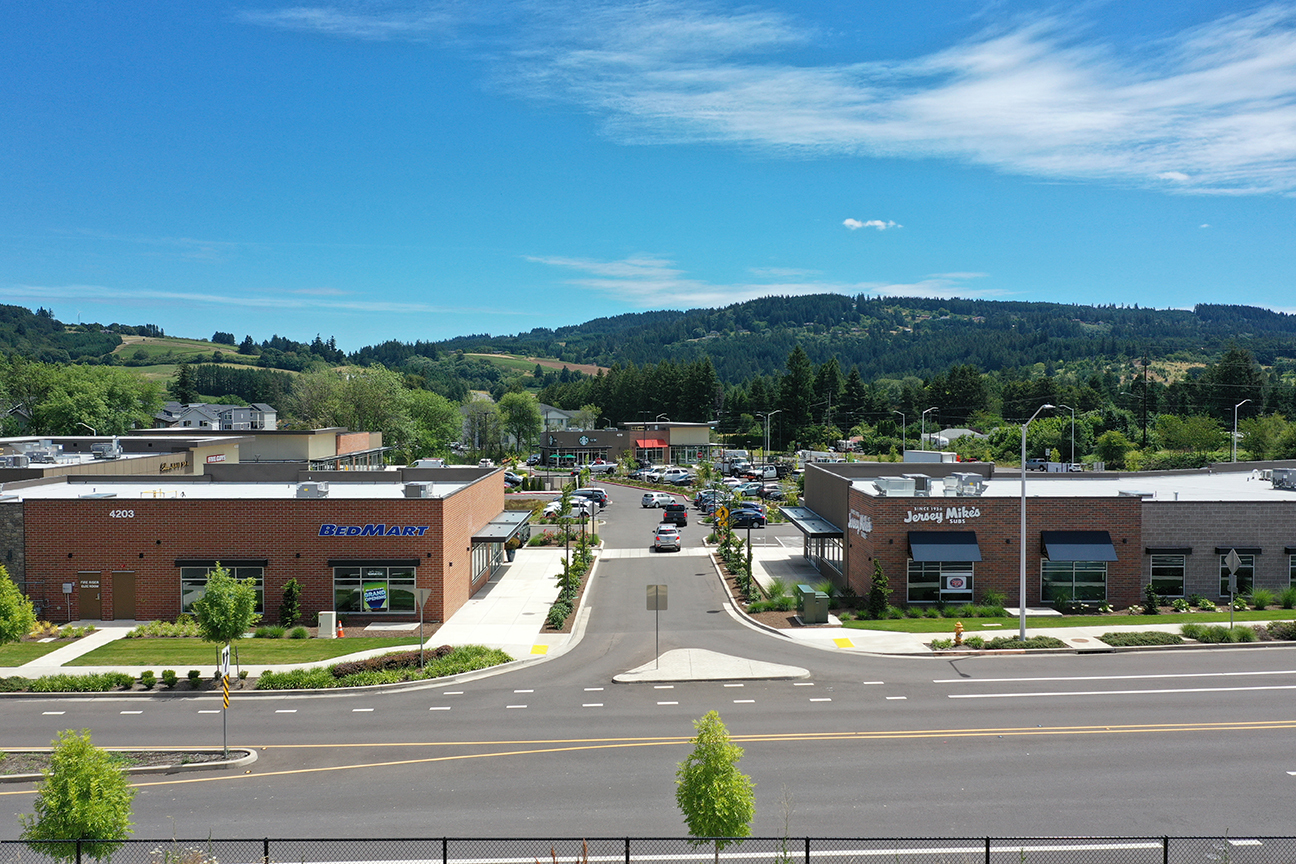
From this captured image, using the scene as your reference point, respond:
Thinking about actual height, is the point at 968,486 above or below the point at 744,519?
above

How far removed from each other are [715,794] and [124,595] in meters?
29.1

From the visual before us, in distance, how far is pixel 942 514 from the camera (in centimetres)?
3362

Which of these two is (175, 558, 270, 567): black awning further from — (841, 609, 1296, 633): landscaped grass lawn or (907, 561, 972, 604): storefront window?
(907, 561, 972, 604): storefront window

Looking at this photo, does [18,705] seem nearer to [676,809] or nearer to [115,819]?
[115,819]

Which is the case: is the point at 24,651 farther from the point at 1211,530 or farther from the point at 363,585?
the point at 1211,530

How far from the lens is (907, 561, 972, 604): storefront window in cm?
3350

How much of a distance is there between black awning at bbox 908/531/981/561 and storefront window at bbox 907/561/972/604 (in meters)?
0.75

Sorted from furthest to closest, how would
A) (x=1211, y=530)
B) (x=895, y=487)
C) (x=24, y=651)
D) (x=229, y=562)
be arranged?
(x=895, y=487), (x=1211, y=530), (x=229, y=562), (x=24, y=651)

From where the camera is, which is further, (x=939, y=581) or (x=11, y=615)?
(x=939, y=581)

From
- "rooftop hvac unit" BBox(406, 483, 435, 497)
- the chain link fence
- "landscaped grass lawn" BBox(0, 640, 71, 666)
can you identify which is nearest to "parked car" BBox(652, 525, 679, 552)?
"rooftop hvac unit" BBox(406, 483, 435, 497)

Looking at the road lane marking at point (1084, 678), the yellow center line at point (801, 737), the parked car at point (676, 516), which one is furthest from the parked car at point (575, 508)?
the yellow center line at point (801, 737)

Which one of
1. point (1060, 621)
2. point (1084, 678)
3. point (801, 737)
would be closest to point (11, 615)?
point (801, 737)

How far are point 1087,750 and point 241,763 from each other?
18.3 m

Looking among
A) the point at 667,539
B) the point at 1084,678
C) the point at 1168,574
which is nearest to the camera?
the point at 1084,678
